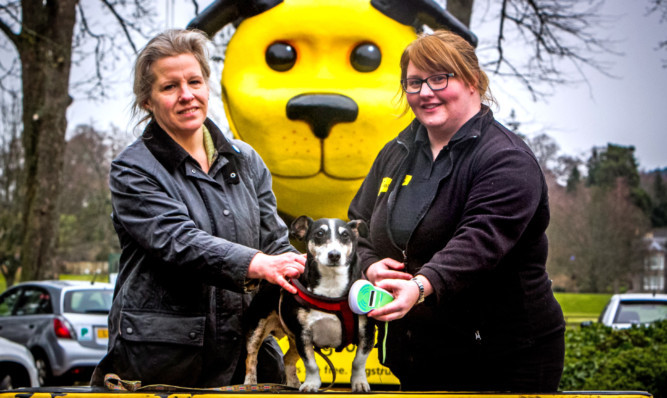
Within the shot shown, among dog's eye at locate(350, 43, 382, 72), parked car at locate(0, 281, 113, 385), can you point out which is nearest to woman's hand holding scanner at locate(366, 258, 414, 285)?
dog's eye at locate(350, 43, 382, 72)

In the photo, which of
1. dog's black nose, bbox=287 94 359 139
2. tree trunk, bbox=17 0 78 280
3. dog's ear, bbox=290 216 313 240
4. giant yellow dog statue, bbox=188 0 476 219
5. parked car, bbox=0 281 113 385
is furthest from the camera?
tree trunk, bbox=17 0 78 280

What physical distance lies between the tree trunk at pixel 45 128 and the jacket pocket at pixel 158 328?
374 inches

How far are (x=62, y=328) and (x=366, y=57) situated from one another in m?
5.76

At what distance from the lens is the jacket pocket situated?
210 cm

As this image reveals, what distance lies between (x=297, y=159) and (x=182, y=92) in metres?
1.96

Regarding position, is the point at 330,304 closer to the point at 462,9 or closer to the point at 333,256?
the point at 333,256

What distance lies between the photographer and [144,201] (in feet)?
6.83

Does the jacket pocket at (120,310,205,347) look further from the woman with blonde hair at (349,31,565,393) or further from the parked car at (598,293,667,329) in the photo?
the parked car at (598,293,667,329)

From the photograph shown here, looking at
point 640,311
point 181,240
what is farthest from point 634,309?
point 181,240

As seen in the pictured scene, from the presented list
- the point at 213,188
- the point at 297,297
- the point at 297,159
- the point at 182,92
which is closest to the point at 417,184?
the point at 297,297

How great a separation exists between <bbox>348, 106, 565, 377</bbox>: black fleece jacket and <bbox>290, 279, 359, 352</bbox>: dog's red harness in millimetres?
178

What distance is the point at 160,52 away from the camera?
7.19ft

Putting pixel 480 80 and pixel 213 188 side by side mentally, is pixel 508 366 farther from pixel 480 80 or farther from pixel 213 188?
pixel 213 188

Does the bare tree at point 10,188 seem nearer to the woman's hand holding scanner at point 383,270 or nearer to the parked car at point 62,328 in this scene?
→ the parked car at point 62,328
